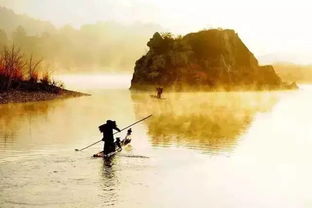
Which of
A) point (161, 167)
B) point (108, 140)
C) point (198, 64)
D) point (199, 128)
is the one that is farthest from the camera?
point (198, 64)

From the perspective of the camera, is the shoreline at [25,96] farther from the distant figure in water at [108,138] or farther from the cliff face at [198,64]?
the cliff face at [198,64]

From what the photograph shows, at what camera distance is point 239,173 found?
25844 mm

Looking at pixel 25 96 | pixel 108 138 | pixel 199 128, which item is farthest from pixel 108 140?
pixel 25 96

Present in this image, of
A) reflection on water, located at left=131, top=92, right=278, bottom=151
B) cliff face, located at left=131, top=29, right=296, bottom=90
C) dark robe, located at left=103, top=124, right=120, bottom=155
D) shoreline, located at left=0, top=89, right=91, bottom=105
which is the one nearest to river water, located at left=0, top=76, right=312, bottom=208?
reflection on water, located at left=131, top=92, right=278, bottom=151

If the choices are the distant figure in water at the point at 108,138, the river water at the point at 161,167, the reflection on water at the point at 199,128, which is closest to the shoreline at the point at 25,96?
the reflection on water at the point at 199,128

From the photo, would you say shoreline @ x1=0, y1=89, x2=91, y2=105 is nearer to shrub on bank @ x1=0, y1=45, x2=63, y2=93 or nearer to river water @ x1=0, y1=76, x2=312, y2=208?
shrub on bank @ x1=0, y1=45, x2=63, y2=93

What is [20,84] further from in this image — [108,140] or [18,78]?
[108,140]

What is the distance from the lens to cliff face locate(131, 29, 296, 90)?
139625 mm

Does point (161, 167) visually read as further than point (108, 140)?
No

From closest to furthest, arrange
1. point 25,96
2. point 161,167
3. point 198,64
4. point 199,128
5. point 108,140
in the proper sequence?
point 161,167 → point 108,140 → point 199,128 → point 25,96 → point 198,64

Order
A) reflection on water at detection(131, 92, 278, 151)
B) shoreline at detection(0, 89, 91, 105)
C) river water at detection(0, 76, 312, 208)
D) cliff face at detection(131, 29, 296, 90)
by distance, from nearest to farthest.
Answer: river water at detection(0, 76, 312, 208), reflection on water at detection(131, 92, 278, 151), shoreline at detection(0, 89, 91, 105), cliff face at detection(131, 29, 296, 90)

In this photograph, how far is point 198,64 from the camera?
479 feet

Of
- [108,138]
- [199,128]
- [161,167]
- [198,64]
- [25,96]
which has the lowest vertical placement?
[161,167]

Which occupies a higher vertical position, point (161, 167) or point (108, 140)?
point (108, 140)
